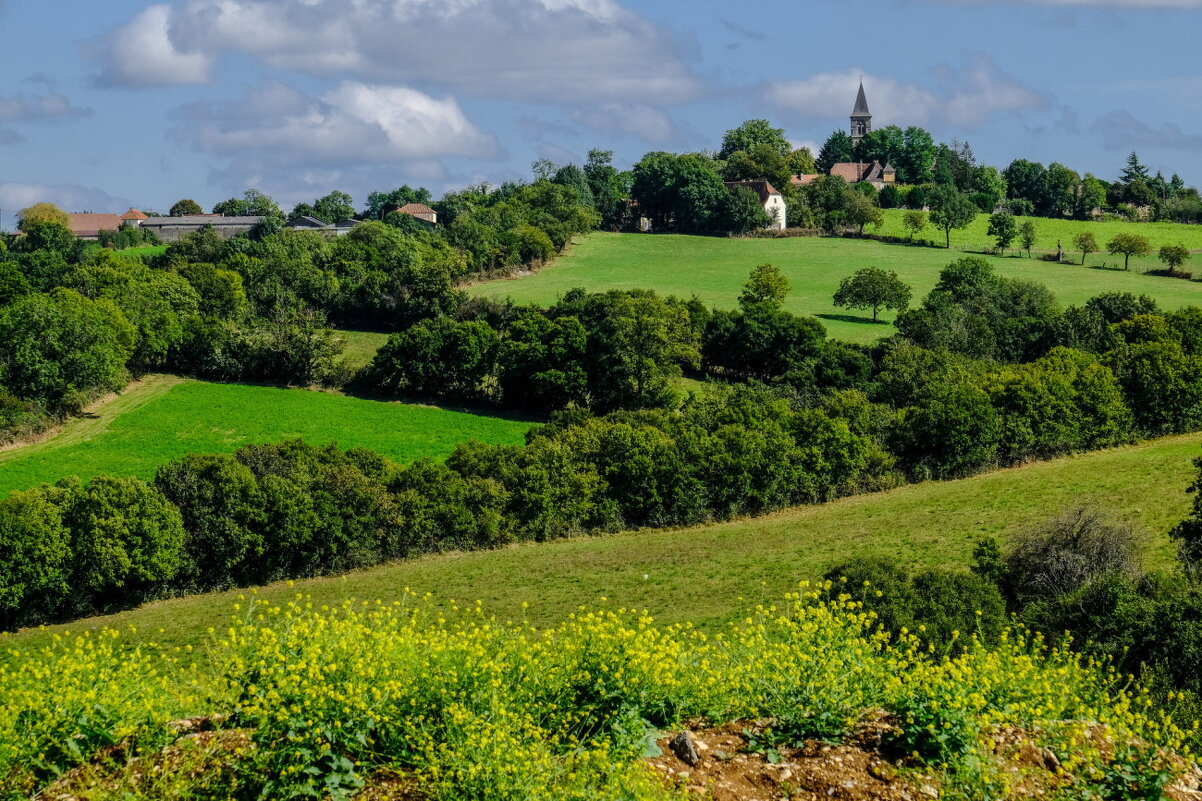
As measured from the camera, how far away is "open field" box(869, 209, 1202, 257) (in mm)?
128625

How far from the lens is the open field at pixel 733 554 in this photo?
128 feet

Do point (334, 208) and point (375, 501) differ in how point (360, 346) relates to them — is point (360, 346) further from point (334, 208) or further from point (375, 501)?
point (334, 208)

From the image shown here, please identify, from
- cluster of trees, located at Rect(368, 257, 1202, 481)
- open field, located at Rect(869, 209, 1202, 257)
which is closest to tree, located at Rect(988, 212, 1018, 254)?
open field, located at Rect(869, 209, 1202, 257)

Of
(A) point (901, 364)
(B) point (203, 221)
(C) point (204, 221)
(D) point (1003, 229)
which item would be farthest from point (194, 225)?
(A) point (901, 364)

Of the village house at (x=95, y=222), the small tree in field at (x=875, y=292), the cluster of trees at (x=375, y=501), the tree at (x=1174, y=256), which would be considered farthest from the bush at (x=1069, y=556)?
the village house at (x=95, y=222)

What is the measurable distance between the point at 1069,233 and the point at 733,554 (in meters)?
110

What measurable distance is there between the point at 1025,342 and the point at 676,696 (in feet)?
229

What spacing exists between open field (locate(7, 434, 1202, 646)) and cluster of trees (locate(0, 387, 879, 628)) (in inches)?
46.8

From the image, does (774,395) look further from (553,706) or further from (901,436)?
(553,706)

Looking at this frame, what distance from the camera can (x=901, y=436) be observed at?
56.1 meters

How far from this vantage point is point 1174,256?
110500 millimetres

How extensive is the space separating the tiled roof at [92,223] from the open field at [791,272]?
86849 millimetres

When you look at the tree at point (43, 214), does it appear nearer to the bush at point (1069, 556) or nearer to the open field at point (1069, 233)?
the open field at point (1069, 233)

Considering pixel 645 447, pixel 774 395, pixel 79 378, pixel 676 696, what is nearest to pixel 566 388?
pixel 774 395
